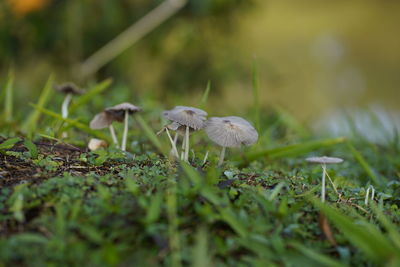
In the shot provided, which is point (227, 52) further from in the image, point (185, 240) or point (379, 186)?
point (185, 240)

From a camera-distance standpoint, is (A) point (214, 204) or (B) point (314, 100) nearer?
(A) point (214, 204)

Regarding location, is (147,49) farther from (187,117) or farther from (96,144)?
(187,117)

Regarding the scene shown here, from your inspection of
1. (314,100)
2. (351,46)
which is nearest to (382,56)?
(351,46)

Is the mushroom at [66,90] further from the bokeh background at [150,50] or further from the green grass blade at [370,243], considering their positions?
the green grass blade at [370,243]

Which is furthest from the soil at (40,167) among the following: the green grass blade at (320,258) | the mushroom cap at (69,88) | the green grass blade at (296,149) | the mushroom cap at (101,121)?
the green grass blade at (320,258)

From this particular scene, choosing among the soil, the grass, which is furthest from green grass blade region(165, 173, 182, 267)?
the soil

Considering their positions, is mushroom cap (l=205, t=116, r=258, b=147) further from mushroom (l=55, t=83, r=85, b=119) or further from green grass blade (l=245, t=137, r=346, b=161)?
mushroom (l=55, t=83, r=85, b=119)
